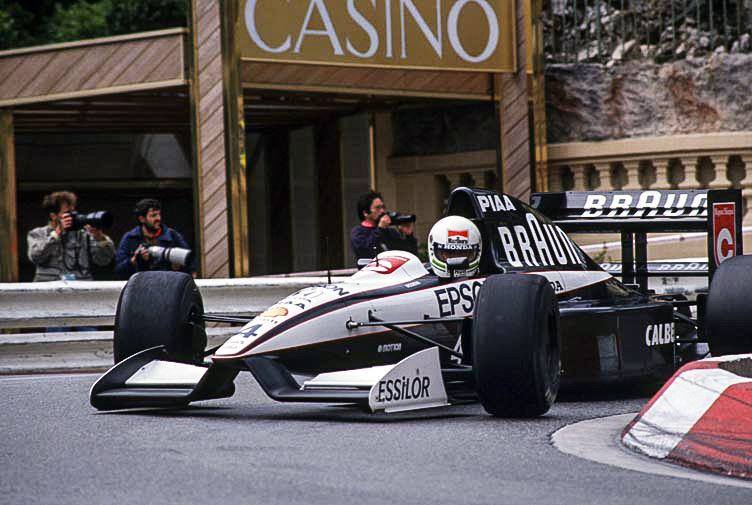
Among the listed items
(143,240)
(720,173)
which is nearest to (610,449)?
(143,240)

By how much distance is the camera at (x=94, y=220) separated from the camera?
1165cm

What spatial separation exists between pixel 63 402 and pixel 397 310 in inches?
82.7

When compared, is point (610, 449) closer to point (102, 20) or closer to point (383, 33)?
point (383, 33)

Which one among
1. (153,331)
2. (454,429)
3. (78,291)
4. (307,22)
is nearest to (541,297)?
(454,429)

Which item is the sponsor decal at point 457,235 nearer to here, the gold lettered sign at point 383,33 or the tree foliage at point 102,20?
the gold lettered sign at point 383,33

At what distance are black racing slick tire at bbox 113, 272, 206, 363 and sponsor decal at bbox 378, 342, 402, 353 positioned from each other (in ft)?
3.81

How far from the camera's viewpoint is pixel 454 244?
8.97m

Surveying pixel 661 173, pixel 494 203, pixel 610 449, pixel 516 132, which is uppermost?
pixel 516 132

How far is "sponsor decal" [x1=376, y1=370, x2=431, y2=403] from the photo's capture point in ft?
25.0

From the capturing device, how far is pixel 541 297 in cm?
793

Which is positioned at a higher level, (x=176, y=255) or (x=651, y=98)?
(x=651, y=98)

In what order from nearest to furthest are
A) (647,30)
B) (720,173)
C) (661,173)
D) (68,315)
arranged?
(68,315)
(720,173)
(661,173)
(647,30)

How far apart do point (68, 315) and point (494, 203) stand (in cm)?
405

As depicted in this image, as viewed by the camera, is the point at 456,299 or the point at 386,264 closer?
the point at 386,264
